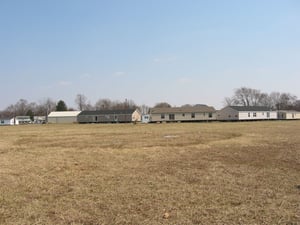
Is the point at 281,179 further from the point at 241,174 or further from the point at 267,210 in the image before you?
the point at 267,210

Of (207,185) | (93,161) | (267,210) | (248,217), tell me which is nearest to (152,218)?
(248,217)

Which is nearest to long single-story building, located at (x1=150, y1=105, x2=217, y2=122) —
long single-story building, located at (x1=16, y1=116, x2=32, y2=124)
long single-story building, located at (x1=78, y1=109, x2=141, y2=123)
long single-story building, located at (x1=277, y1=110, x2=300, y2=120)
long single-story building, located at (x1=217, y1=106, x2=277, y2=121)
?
long single-story building, located at (x1=217, y1=106, x2=277, y2=121)

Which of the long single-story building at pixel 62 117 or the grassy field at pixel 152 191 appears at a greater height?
the long single-story building at pixel 62 117

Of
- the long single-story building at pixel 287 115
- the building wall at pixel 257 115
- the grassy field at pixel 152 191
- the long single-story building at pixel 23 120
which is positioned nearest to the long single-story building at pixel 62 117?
the long single-story building at pixel 23 120

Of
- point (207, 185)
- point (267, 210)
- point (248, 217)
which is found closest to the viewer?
point (248, 217)

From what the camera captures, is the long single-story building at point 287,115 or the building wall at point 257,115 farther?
the long single-story building at point 287,115

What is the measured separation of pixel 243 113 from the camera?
9050 centimetres

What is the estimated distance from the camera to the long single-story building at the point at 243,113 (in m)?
90.2

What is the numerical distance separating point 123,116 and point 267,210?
91751 millimetres

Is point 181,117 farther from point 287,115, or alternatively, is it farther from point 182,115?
point 287,115

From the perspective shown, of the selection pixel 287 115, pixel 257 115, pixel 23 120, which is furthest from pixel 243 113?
pixel 23 120

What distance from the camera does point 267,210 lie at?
6.39 m

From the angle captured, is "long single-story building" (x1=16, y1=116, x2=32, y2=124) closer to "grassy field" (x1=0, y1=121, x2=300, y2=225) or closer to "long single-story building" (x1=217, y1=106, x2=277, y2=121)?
"long single-story building" (x1=217, y1=106, x2=277, y2=121)

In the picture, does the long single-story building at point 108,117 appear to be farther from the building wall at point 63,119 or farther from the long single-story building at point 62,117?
the long single-story building at point 62,117
